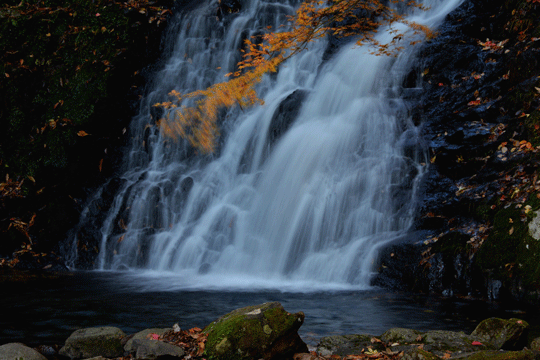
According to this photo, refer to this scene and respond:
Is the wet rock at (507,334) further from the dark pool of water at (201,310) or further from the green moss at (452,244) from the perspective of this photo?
the green moss at (452,244)

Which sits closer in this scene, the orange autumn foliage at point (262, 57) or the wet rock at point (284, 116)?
the wet rock at point (284, 116)

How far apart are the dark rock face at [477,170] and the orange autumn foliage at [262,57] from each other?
249cm

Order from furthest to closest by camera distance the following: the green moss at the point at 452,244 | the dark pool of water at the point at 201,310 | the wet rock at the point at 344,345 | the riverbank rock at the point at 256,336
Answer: the green moss at the point at 452,244
the dark pool of water at the point at 201,310
the wet rock at the point at 344,345
the riverbank rock at the point at 256,336

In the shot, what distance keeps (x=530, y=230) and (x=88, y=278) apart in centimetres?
774

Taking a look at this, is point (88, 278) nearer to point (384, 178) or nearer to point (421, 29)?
point (384, 178)

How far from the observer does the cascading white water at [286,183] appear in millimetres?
7777

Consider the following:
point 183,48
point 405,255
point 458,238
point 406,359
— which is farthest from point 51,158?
point 406,359

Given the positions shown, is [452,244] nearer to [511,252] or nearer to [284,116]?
[511,252]

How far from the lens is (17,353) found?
3533 mm

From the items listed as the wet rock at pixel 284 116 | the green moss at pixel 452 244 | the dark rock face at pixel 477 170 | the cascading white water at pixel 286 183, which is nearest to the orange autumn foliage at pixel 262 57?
the cascading white water at pixel 286 183

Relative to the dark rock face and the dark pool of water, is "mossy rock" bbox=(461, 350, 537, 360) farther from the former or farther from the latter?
the dark rock face

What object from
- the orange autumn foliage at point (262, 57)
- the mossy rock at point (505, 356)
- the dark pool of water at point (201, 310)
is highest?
the orange autumn foliage at point (262, 57)

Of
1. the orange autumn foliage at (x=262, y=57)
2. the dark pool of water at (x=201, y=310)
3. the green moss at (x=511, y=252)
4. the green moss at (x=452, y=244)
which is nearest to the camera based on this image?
the dark pool of water at (x=201, y=310)

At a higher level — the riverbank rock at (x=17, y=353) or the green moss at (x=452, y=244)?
the green moss at (x=452, y=244)
